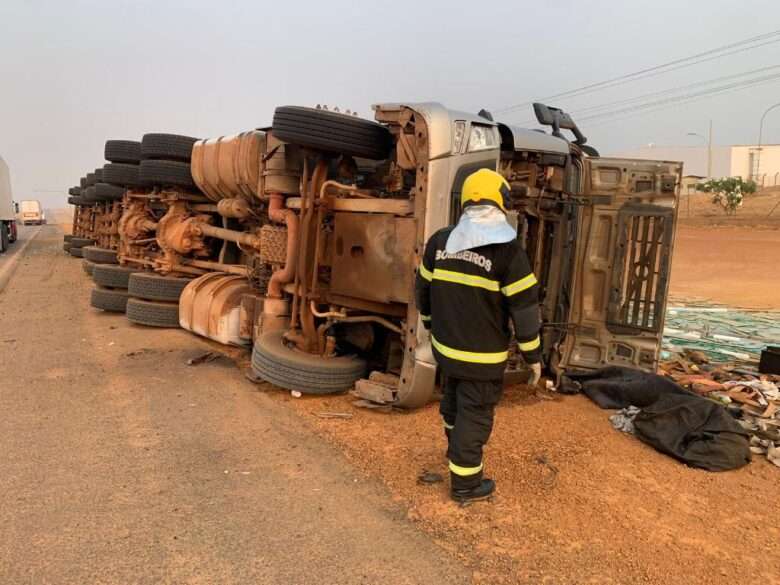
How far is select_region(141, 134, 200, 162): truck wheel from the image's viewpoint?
8406 millimetres

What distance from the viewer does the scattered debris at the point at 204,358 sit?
20.4ft

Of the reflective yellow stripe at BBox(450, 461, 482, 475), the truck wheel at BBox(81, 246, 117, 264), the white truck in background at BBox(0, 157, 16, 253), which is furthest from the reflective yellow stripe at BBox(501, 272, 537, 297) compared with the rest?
the white truck in background at BBox(0, 157, 16, 253)

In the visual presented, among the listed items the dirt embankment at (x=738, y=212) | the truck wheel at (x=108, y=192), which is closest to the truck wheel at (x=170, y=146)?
the truck wheel at (x=108, y=192)

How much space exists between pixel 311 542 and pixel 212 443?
4.82 feet

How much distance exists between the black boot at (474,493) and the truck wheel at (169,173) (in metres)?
6.37

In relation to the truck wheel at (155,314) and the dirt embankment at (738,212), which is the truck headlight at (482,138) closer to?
the truck wheel at (155,314)

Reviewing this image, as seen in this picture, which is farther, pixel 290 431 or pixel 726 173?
pixel 726 173

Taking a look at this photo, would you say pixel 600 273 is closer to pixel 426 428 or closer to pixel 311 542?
pixel 426 428

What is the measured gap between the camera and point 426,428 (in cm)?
441

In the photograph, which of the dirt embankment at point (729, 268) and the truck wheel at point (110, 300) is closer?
the truck wheel at point (110, 300)

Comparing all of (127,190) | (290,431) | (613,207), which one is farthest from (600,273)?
(127,190)

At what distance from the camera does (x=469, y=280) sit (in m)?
3.23


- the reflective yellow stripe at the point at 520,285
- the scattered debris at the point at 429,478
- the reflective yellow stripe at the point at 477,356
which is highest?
the reflective yellow stripe at the point at 520,285

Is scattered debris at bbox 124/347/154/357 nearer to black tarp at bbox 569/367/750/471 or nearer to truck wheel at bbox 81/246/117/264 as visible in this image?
black tarp at bbox 569/367/750/471
